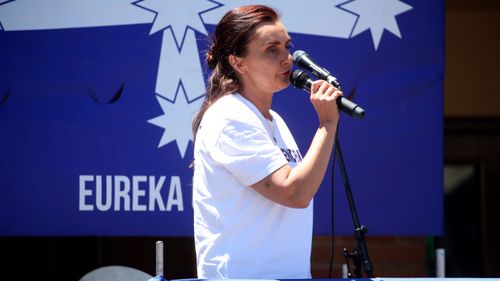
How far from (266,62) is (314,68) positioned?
0.43 ft

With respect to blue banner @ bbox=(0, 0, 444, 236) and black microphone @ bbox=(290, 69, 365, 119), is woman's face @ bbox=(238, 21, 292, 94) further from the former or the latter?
blue banner @ bbox=(0, 0, 444, 236)

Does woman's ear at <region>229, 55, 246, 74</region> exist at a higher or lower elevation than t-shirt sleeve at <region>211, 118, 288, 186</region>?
higher

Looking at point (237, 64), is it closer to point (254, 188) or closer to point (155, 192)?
point (254, 188)

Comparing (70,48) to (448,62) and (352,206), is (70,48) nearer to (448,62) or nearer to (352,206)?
(352,206)

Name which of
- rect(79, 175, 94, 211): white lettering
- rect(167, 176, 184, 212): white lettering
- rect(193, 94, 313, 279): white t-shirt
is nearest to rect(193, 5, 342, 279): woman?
rect(193, 94, 313, 279): white t-shirt

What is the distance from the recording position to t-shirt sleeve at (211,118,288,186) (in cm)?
215

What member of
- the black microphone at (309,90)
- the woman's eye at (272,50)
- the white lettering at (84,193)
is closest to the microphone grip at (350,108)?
the black microphone at (309,90)

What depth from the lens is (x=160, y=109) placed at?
3459 millimetres

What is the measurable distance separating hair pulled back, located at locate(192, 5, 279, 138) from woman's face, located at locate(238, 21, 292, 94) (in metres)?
0.02

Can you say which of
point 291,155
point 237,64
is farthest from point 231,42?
point 291,155

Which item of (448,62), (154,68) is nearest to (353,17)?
(154,68)

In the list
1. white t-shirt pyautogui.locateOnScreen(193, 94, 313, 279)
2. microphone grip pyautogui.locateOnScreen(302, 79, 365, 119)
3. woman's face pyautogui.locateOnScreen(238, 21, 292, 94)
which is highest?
woman's face pyautogui.locateOnScreen(238, 21, 292, 94)

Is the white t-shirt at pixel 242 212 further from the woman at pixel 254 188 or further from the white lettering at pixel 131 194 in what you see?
the white lettering at pixel 131 194

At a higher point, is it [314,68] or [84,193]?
[314,68]
